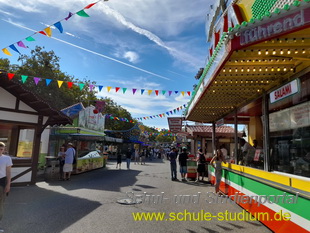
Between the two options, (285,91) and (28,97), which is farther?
(28,97)

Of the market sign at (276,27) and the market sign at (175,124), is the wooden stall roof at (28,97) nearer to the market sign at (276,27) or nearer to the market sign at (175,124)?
the market sign at (276,27)

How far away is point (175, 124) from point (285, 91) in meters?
13.1

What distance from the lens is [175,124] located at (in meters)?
17.9

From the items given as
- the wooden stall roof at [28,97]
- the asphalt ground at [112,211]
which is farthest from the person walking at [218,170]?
the wooden stall roof at [28,97]

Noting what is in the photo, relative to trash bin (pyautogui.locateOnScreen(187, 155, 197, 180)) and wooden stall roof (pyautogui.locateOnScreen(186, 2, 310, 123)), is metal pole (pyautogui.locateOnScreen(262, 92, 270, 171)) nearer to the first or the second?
wooden stall roof (pyautogui.locateOnScreen(186, 2, 310, 123))

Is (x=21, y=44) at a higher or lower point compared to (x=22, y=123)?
higher

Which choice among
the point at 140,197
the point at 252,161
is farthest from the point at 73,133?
the point at 252,161

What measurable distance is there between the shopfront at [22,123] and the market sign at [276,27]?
8.48m

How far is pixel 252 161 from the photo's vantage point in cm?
725

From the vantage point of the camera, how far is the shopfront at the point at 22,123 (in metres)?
8.92

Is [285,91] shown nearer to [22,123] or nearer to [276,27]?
[276,27]

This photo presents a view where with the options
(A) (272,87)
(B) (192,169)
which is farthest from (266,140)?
(B) (192,169)

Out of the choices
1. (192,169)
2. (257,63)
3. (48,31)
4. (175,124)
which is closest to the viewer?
(257,63)

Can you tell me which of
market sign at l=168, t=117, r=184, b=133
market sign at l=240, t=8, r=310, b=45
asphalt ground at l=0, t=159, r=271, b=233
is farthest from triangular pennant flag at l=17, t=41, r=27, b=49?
market sign at l=168, t=117, r=184, b=133
